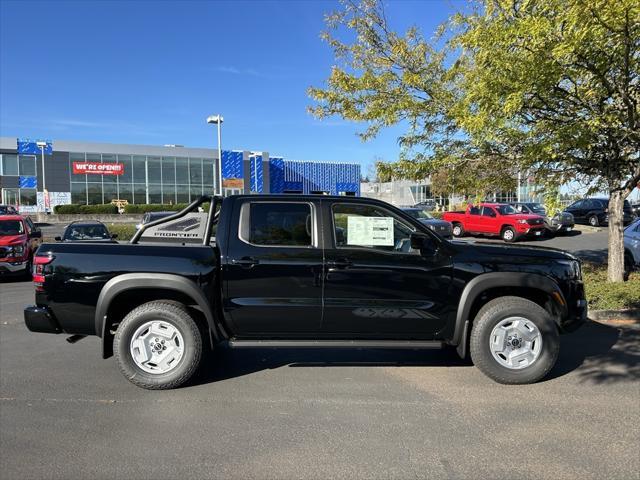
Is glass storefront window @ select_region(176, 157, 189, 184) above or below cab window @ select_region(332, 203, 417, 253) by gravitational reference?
above

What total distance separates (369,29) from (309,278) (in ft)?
18.9

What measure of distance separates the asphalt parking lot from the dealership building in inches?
1454

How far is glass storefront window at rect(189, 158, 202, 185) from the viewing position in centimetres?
5109

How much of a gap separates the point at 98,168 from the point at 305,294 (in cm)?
4784

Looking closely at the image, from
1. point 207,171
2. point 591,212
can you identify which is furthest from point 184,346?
point 207,171

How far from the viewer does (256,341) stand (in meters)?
4.79

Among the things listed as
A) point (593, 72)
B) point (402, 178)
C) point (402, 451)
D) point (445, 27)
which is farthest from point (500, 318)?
point (445, 27)

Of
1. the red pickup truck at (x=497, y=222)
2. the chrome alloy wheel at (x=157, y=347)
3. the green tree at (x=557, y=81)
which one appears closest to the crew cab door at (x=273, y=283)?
the chrome alloy wheel at (x=157, y=347)

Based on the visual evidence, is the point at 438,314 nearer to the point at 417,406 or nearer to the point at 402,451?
the point at 417,406

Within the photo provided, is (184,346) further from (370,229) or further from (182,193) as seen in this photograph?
(182,193)

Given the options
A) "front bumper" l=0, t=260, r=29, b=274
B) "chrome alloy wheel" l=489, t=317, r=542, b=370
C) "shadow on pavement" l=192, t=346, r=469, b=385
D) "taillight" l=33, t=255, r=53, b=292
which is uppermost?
"taillight" l=33, t=255, r=53, b=292

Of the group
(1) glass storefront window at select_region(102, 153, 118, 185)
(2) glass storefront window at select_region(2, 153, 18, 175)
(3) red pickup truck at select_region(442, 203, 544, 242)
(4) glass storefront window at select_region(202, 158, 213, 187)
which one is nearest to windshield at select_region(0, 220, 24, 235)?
(3) red pickup truck at select_region(442, 203, 544, 242)

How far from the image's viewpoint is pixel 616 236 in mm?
8992

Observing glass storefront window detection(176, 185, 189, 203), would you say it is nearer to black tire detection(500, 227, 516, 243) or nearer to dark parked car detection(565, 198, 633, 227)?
black tire detection(500, 227, 516, 243)
